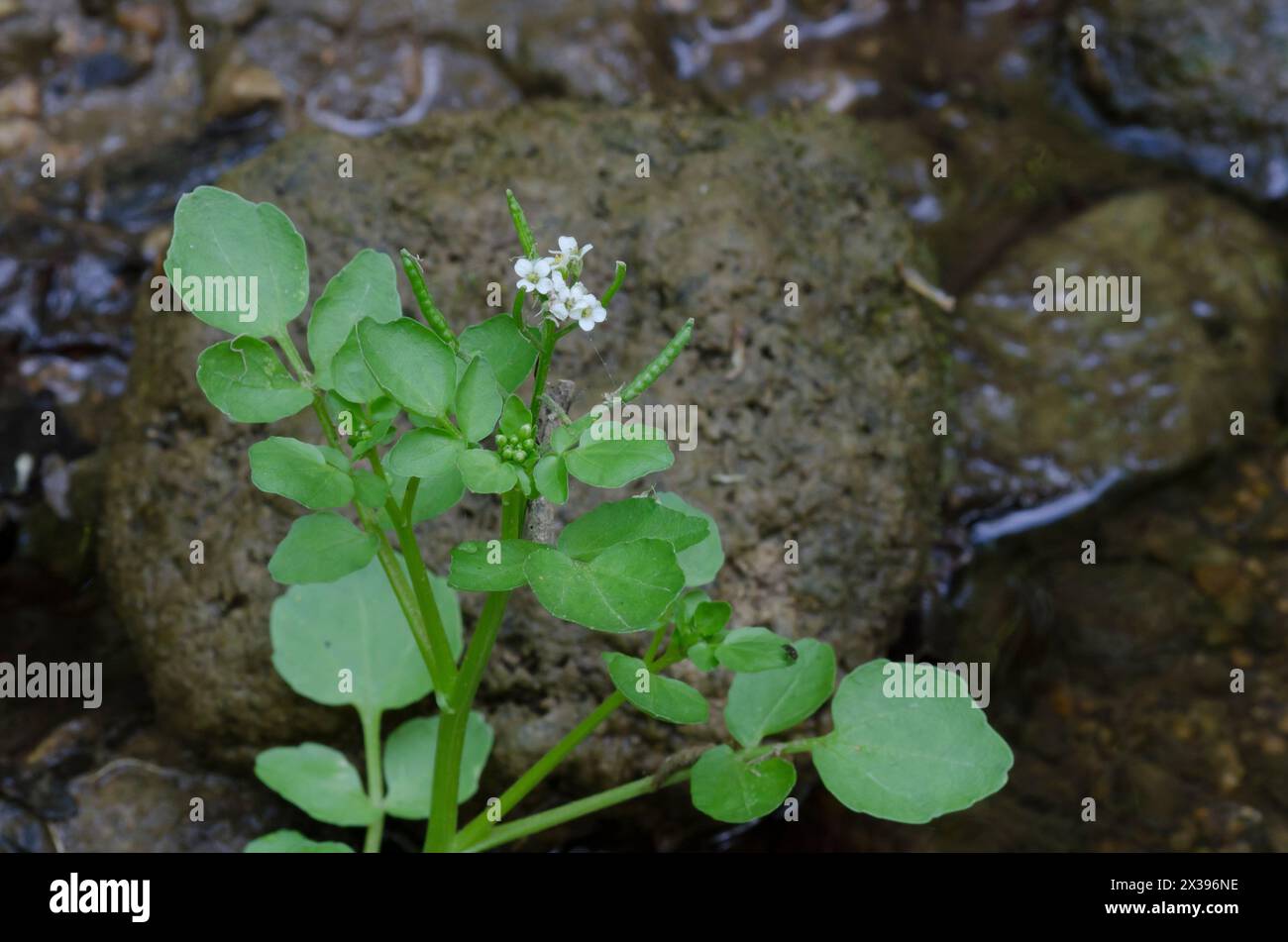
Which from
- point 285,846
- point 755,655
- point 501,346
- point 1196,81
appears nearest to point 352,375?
point 501,346

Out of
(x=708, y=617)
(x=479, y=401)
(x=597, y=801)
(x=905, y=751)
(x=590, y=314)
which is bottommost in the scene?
(x=597, y=801)

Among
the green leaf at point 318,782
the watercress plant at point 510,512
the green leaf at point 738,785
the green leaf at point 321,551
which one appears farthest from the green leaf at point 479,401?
the green leaf at point 318,782

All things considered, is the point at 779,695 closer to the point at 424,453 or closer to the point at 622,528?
the point at 622,528

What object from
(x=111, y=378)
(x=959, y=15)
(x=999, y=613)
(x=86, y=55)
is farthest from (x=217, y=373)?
(x=959, y=15)

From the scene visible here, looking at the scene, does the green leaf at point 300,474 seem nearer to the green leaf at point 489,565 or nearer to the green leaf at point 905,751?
the green leaf at point 489,565

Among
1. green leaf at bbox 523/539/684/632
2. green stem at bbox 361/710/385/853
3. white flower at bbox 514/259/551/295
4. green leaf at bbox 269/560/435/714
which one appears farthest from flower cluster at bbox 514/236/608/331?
green stem at bbox 361/710/385/853
